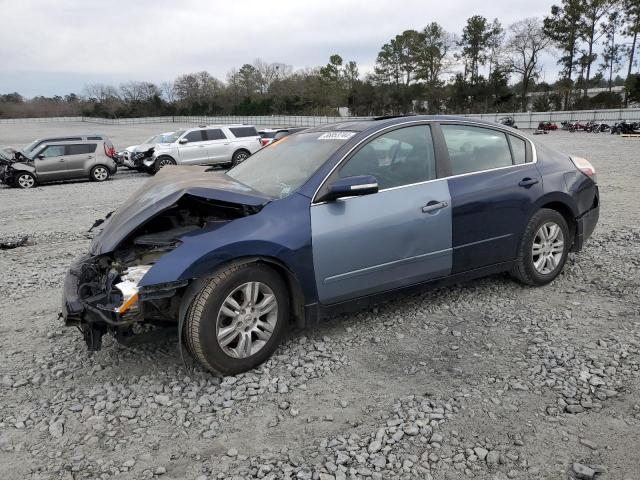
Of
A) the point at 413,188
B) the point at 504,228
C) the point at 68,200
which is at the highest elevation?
the point at 413,188

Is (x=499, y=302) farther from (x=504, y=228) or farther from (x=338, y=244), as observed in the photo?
(x=338, y=244)

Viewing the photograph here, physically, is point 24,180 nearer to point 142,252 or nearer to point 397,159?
point 142,252

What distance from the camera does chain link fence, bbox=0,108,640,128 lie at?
38.6m

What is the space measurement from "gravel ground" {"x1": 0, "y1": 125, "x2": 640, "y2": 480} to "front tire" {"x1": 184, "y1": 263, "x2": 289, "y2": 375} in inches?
6.4

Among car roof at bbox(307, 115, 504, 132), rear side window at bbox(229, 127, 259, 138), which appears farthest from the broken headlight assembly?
rear side window at bbox(229, 127, 259, 138)

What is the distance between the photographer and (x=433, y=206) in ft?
12.9

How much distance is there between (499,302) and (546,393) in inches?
57.1

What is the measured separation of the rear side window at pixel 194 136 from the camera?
18516mm

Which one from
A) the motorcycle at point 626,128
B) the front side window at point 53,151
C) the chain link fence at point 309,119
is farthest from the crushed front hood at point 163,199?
the motorcycle at point 626,128

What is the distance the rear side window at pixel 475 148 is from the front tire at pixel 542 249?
0.62 m

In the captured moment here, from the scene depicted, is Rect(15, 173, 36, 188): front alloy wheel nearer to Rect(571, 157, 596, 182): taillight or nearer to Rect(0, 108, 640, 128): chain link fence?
Rect(0, 108, 640, 128): chain link fence

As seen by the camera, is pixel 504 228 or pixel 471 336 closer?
pixel 471 336

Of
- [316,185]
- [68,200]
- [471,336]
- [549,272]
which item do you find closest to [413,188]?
[316,185]

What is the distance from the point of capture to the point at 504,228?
437 centimetres
